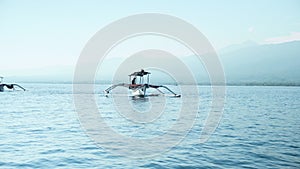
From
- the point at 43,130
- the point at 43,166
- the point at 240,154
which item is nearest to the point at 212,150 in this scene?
the point at 240,154

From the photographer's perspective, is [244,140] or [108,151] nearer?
[108,151]

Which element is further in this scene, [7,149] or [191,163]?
[7,149]

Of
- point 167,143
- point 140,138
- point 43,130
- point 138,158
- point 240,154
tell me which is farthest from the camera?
point 43,130

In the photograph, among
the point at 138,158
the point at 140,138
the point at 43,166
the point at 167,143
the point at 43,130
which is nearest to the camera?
the point at 43,166

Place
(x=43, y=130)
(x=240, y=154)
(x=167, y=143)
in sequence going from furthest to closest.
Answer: (x=43, y=130), (x=167, y=143), (x=240, y=154)

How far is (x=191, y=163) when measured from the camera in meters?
17.9

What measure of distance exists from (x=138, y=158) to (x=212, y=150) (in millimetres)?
5986

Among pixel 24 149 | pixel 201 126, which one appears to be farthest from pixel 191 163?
pixel 201 126

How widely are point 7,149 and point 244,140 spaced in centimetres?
1930

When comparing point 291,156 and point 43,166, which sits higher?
point 291,156

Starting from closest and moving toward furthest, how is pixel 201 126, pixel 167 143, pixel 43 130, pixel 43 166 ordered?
1. pixel 43 166
2. pixel 167 143
3. pixel 43 130
4. pixel 201 126

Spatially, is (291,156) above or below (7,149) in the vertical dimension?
above

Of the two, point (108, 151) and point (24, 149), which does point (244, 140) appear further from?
point (24, 149)

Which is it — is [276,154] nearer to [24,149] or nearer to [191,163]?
[191,163]
